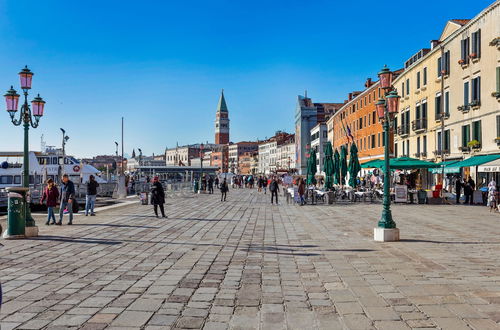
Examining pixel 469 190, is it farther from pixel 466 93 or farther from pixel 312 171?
pixel 312 171

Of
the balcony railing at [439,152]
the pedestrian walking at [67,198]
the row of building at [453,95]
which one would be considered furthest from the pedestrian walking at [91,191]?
the balcony railing at [439,152]

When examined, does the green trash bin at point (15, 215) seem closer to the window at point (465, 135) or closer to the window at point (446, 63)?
the window at point (465, 135)

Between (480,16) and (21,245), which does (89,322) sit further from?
(480,16)

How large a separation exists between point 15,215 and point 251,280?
7.19 metres

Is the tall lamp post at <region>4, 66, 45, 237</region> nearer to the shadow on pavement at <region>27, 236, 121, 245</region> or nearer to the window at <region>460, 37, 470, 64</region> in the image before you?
the shadow on pavement at <region>27, 236, 121, 245</region>

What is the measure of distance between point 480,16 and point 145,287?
27.2 m

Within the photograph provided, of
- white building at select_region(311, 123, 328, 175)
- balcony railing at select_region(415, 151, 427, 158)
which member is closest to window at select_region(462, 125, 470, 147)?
balcony railing at select_region(415, 151, 427, 158)

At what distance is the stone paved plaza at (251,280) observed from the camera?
17.1 feet

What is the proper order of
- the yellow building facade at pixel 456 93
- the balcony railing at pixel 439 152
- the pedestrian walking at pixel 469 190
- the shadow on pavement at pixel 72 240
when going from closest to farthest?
the shadow on pavement at pixel 72 240, the pedestrian walking at pixel 469 190, the yellow building facade at pixel 456 93, the balcony railing at pixel 439 152

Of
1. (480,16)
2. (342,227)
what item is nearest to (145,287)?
(342,227)

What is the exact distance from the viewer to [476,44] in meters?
27.9

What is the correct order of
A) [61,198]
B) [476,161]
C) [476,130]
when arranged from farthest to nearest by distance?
[476,130], [476,161], [61,198]

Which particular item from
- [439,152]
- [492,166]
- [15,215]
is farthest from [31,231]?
[439,152]

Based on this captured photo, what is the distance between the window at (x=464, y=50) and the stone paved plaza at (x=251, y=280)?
63.5ft
